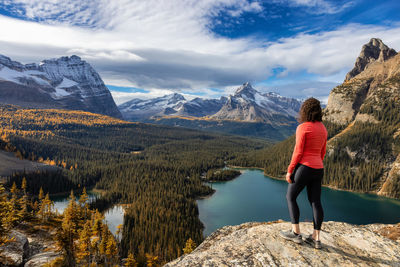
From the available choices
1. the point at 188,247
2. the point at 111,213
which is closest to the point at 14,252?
the point at 188,247

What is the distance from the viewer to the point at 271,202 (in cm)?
10425

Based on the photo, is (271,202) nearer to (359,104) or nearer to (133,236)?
(133,236)

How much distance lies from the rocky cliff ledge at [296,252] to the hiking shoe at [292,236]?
122mm

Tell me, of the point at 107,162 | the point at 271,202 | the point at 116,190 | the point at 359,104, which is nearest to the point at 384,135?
the point at 359,104

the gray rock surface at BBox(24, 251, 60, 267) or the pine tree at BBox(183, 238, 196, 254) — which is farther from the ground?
the gray rock surface at BBox(24, 251, 60, 267)

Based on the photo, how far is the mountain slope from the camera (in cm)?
12138

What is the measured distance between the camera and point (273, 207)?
98188mm

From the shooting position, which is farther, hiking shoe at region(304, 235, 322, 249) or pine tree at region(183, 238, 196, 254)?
pine tree at region(183, 238, 196, 254)

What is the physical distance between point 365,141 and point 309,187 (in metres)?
172

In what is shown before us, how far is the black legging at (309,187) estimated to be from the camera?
A: 6910mm

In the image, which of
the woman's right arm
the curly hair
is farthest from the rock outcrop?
the curly hair

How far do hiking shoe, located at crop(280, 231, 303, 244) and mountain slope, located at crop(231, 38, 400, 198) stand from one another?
13872cm

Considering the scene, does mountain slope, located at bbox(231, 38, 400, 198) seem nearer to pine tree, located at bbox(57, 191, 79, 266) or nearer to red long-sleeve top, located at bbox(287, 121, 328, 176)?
pine tree, located at bbox(57, 191, 79, 266)

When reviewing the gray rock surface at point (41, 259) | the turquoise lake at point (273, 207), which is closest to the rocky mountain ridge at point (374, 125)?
the turquoise lake at point (273, 207)
